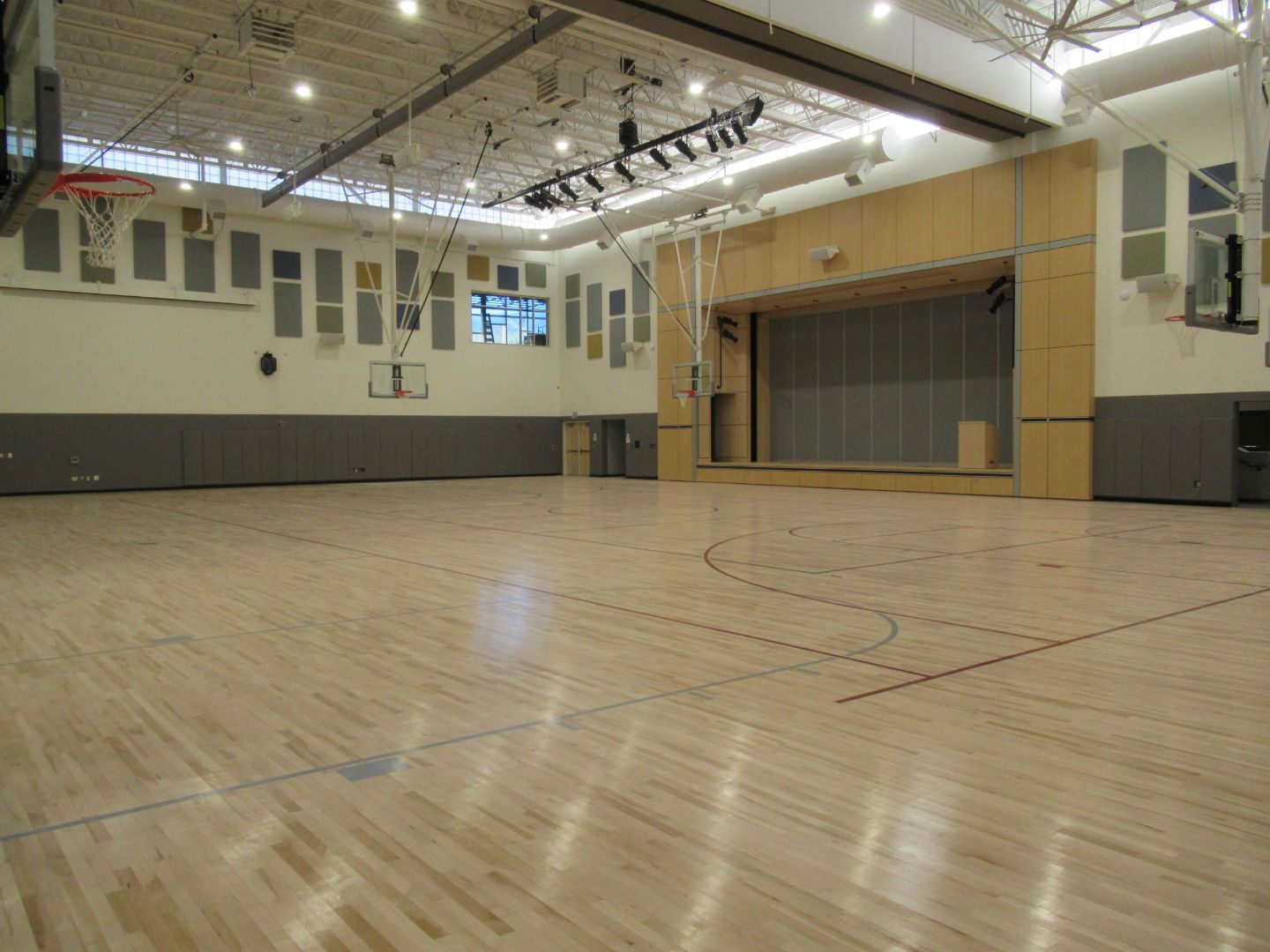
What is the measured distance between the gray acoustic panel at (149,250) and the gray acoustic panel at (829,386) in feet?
54.3

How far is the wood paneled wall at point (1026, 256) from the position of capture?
17.1 m

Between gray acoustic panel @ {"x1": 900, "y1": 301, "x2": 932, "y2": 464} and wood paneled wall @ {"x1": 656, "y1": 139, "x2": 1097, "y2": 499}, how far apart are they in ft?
8.85

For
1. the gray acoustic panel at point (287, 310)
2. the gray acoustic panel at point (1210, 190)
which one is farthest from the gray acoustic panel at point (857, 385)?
the gray acoustic panel at point (287, 310)

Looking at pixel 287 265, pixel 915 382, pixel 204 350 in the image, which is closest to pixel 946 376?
pixel 915 382

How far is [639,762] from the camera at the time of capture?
11.9 feet

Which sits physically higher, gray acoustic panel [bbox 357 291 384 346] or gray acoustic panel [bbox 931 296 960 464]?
gray acoustic panel [bbox 357 291 384 346]

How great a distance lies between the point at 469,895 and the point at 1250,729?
11.0ft

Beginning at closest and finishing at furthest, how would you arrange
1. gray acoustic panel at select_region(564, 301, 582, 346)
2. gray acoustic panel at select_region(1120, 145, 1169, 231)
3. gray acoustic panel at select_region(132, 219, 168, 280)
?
gray acoustic panel at select_region(1120, 145, 1169, 231) < gray acoustic panel at select_region(132, 219, 168, 280) < gray acoustic panel at select_region(564, 301, 582, 346)

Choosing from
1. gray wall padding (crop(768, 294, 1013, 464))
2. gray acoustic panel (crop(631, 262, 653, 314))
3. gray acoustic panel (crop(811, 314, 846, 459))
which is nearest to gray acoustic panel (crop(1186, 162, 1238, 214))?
gray wall padding (crop(768, 294, 1013, 464))

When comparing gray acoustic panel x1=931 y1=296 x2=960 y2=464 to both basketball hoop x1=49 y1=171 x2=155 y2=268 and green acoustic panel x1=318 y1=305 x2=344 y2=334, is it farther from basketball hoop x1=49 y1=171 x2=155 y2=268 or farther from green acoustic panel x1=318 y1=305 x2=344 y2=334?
basketball hoop x1=49 y1=171 x2=155 y2=268

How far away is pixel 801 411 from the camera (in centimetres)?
2527

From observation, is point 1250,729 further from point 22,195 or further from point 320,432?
point 320,432

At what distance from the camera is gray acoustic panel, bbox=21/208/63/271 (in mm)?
20812

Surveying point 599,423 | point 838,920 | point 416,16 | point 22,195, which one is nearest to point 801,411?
point 599,423
